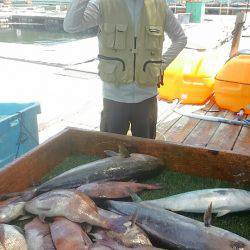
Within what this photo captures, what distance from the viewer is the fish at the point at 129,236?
196cm

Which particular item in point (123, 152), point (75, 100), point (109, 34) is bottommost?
point (75, 100)

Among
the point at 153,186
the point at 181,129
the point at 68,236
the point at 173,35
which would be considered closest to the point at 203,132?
the point at 181,129

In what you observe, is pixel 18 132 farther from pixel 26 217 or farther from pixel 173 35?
pixel 173 35

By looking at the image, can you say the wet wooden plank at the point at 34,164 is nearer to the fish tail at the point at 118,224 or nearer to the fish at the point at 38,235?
the fish at the point at 38,235

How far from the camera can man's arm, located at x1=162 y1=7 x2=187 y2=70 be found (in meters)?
3.66

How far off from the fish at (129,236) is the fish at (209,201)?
0.34 m

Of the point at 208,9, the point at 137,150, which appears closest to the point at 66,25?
the point at 137,150

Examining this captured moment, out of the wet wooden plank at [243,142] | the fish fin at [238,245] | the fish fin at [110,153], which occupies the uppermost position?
the fish fin at [110,153]

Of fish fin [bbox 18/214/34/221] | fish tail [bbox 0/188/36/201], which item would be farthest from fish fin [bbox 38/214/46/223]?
fish tail [bbox 0/188/36/201]

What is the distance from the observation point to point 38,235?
2070 millimetres

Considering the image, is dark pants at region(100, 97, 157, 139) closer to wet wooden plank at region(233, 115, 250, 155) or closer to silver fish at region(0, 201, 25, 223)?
silver fish at region(0, 201, 25, 223)

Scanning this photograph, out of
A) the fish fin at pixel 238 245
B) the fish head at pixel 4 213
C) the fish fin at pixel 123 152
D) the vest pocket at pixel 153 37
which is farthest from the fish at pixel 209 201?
the vest pocket at pixel 153 37

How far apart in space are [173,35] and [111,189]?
6.75 feet

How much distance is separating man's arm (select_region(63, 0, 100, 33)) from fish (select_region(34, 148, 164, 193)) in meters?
1.32
